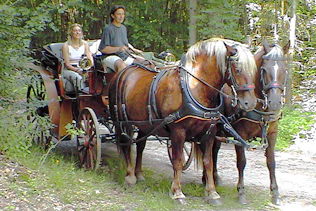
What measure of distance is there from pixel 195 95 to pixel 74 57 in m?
3.16

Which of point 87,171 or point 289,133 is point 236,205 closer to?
point 87,171

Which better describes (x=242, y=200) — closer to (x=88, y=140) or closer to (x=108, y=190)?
(x=108, y=190)

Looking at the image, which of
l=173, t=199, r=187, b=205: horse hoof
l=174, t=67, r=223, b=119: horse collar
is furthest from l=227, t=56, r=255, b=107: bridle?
l=173, t=199, r=187, b=205: horse hoof

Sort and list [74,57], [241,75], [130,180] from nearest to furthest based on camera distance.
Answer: [241,75] < [130,180] < [74,57]

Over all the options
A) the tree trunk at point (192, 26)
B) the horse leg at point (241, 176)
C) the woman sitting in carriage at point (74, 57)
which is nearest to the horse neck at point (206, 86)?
the horse leg at point (241, 176)

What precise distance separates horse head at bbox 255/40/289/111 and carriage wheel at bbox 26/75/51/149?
3.04m

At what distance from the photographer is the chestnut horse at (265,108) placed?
498cm

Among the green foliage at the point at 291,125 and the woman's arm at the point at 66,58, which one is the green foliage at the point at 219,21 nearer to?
the green foliage at the point at 291,125

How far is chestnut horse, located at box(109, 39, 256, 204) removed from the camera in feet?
16.3

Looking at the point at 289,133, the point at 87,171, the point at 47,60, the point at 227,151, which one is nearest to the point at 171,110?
the point at 87,171

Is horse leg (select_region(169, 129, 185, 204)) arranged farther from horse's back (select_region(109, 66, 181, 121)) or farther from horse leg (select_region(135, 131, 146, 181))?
horse leg (select_region(135, 131, 146, 181))

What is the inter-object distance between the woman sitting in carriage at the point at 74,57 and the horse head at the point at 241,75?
3020 mm

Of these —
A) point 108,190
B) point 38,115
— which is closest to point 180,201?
point 108,190

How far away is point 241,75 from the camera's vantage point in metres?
4.93
